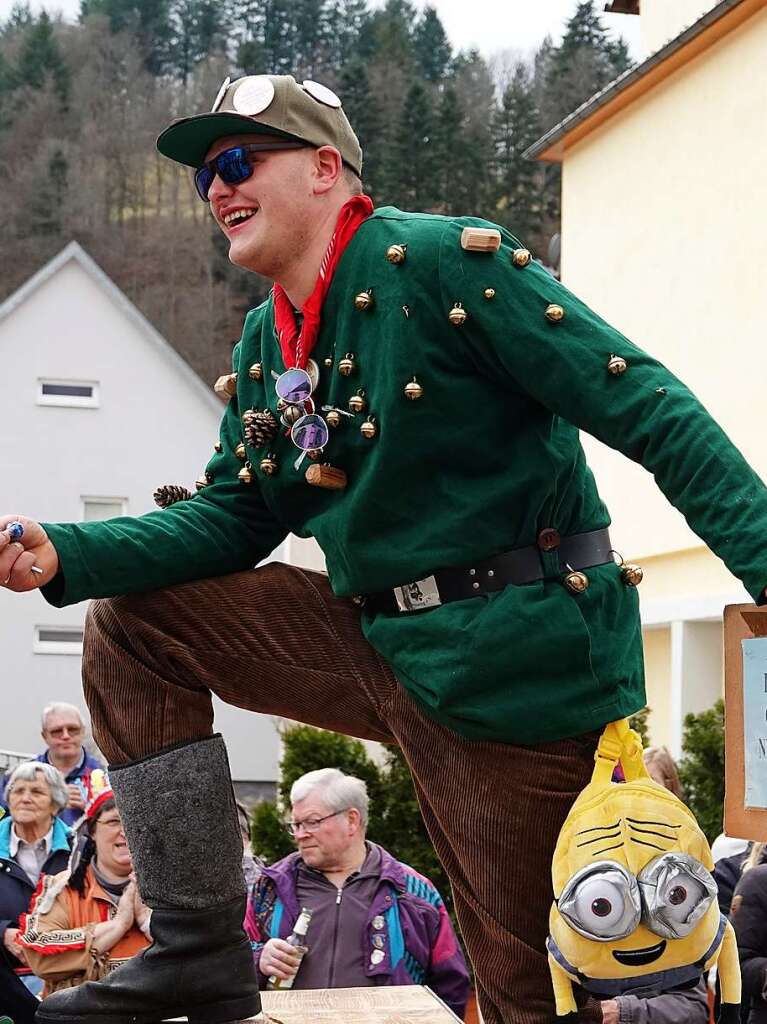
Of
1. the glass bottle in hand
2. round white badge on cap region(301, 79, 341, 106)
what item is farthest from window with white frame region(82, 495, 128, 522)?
round white badge on cap region(301, 79, 341, 106)

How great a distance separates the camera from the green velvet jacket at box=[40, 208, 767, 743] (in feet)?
8.49

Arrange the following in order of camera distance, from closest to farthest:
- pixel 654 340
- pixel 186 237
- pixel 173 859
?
1. pixel 173 859
2. pixel 654 340
3. pixel 186 237

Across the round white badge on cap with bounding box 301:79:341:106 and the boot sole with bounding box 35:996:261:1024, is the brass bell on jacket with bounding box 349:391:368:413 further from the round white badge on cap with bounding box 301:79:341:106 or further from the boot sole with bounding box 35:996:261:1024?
the boot sole with bounding box 35:996:261:1024

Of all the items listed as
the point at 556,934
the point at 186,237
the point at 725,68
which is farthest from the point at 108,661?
the point at 186,237

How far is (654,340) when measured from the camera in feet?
41.8

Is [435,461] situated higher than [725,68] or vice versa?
[725,68]

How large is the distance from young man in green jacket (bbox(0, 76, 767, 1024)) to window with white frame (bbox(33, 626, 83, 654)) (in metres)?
23.0

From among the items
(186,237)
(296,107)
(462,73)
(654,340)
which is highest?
(462,73)

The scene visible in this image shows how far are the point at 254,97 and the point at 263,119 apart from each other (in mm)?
48

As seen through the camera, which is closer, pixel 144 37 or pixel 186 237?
pixel 186 237

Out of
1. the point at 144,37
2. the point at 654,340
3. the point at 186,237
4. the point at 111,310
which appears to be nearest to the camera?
the point at 654,340

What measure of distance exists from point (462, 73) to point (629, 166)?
117 ft


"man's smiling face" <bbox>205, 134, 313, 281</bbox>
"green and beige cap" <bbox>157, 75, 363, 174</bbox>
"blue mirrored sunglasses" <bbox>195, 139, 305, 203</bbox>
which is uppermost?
"green and beige cap" <bbox>157, 75, 363, 174</bbox>

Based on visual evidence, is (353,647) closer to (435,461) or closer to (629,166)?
(435,461)
